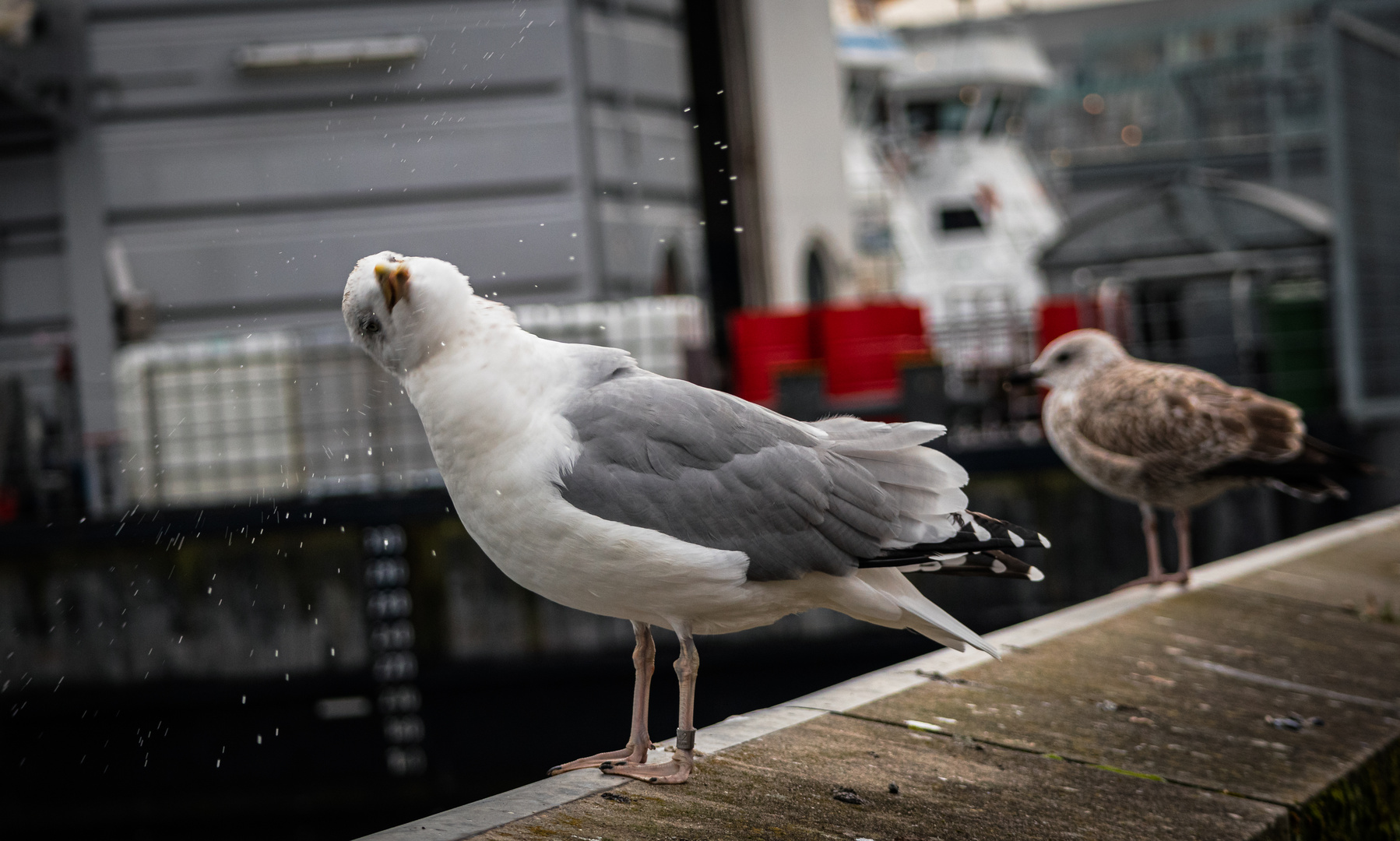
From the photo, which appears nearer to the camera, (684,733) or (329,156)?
(684,733)

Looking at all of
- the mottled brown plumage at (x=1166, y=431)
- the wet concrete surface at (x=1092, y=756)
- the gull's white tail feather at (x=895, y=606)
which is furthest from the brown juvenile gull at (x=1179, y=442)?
the gull's white tail feather at (x=895, y=606)

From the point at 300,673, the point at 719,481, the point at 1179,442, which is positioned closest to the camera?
the point at 719,481

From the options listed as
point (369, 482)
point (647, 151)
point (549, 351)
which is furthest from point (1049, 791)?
point (647, 151)

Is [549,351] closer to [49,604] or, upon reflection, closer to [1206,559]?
[49,604]

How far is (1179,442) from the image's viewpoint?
17.0 ft

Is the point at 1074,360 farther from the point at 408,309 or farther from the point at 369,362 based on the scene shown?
the point at 369,362

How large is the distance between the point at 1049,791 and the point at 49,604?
22.7 ft

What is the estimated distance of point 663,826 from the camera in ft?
7.56

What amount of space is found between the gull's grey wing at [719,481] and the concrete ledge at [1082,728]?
19.3 inches

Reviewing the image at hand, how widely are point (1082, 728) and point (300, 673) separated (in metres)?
5.54

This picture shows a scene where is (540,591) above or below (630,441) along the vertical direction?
below

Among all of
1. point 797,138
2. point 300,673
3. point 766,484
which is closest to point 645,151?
point 797,138

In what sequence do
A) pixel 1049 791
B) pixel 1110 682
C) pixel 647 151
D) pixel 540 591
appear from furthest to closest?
1. pixel 647 151
2. pixel 1110 682
3. pixel 1049 791
4. pixel 540 591

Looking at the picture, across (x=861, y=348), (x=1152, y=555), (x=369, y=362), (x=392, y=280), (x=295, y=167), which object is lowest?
(x=1152, y=555)
